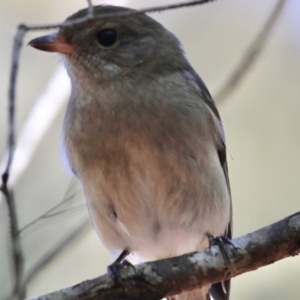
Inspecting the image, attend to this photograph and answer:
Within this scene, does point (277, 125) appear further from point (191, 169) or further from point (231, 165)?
point (191, 169)

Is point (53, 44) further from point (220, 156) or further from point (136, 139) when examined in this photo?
A: point (220, 156)

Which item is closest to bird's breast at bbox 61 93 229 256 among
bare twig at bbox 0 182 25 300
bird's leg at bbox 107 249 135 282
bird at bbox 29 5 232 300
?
bird at bbox 29 5 232 300

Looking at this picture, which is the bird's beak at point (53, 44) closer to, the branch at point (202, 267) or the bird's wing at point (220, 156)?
the bird's wing at point (220, 156)

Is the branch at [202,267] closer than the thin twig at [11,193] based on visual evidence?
No

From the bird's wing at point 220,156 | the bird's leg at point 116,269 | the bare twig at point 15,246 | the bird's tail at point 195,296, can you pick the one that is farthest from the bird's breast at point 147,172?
the bare twig at point 15,246

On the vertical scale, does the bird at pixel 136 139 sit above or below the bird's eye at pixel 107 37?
below

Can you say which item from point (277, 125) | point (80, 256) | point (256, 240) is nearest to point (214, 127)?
point (256, 240)

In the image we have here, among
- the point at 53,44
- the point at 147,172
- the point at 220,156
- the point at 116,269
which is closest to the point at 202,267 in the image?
the point at 116,269
